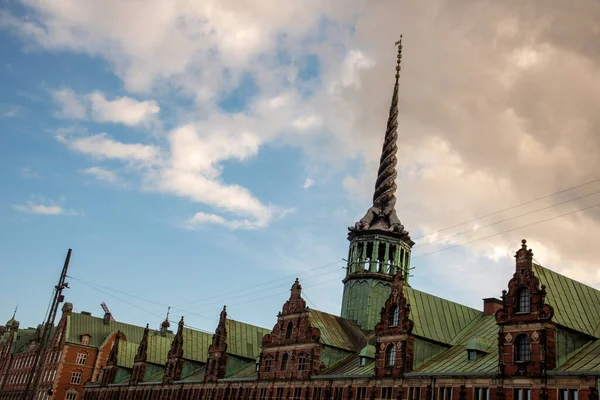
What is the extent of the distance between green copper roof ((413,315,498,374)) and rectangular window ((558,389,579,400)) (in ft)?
18.8

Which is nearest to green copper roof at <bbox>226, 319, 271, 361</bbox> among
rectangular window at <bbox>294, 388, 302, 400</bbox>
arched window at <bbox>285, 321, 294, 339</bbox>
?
arched window at <bbox>285, 321, 294, 339</bbox>

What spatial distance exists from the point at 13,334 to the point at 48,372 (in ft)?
117

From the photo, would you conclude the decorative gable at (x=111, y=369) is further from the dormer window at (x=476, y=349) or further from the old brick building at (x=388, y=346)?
the dormer window at (x=476, y=349)

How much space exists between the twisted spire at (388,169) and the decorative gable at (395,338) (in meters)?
28.7

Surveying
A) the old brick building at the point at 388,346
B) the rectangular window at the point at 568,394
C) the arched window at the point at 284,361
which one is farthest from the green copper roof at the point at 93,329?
the rectangular window at the point at 568,394

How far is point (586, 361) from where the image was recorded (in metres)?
45.9

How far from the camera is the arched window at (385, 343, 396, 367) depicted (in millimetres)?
58737

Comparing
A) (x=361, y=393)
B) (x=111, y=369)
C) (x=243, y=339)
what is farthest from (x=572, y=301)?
(x=111, y=369)

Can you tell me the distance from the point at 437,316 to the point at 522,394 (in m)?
19.8

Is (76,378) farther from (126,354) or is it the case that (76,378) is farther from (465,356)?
(465,356)

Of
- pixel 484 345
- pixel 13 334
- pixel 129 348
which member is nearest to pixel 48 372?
pixel 129 348

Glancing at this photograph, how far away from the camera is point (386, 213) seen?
8762 cm

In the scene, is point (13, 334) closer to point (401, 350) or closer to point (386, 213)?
point (386, 213)

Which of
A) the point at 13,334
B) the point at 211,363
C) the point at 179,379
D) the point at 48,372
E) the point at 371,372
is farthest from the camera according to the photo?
the point at 13,334
